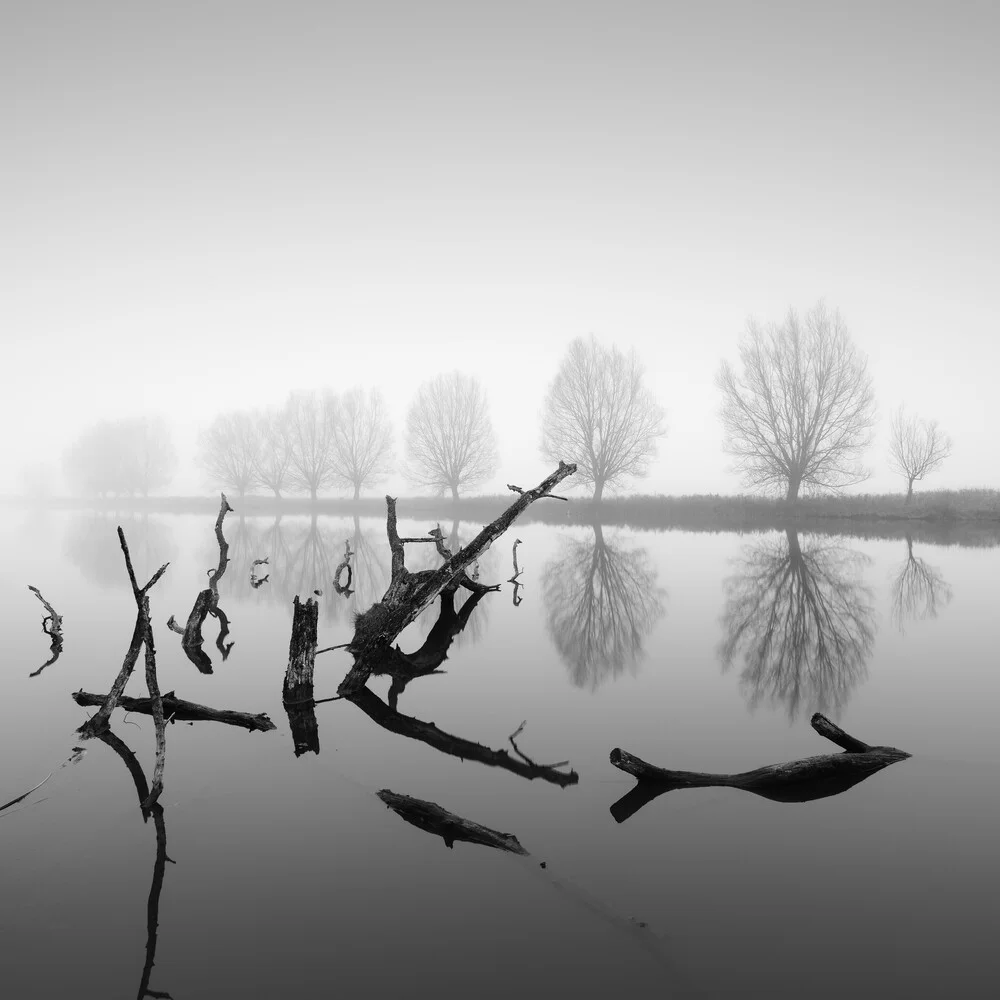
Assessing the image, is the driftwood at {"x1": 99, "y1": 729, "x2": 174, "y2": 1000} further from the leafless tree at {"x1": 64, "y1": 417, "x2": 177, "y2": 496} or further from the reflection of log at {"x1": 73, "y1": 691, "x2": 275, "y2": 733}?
the leafless tree at {"x1": 64, "y1": 417, "x2": 177, "y2": 496}

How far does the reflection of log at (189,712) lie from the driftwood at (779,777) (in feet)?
12.8

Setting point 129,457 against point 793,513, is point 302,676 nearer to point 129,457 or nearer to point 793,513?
point 793,513

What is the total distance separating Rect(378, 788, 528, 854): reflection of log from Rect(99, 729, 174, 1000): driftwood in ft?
5.23

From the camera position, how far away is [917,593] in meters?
14.2

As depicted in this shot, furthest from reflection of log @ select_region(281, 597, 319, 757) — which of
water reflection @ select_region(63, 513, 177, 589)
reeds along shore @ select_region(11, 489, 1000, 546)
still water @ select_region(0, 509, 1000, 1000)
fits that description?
reeds along shore @ select_region(11, 489, 1000, 546)

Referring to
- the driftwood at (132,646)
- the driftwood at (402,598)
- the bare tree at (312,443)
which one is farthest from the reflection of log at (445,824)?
the bare tree at (312,443)

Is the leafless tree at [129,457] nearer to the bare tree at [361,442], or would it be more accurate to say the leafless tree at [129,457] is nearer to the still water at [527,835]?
the bare tree at [361,442]

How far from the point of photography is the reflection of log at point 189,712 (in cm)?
671

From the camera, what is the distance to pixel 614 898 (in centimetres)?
371

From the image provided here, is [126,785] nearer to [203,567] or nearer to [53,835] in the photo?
Answer: [53,835]

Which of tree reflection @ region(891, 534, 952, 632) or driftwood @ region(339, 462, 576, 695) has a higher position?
driftwood @ region(339, 462, 576, 695)

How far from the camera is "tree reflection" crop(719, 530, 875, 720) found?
8.01m

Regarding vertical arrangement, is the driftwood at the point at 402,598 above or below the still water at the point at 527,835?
above

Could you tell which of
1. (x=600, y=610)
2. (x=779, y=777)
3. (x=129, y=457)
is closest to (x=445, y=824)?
(x=779, y=777)
